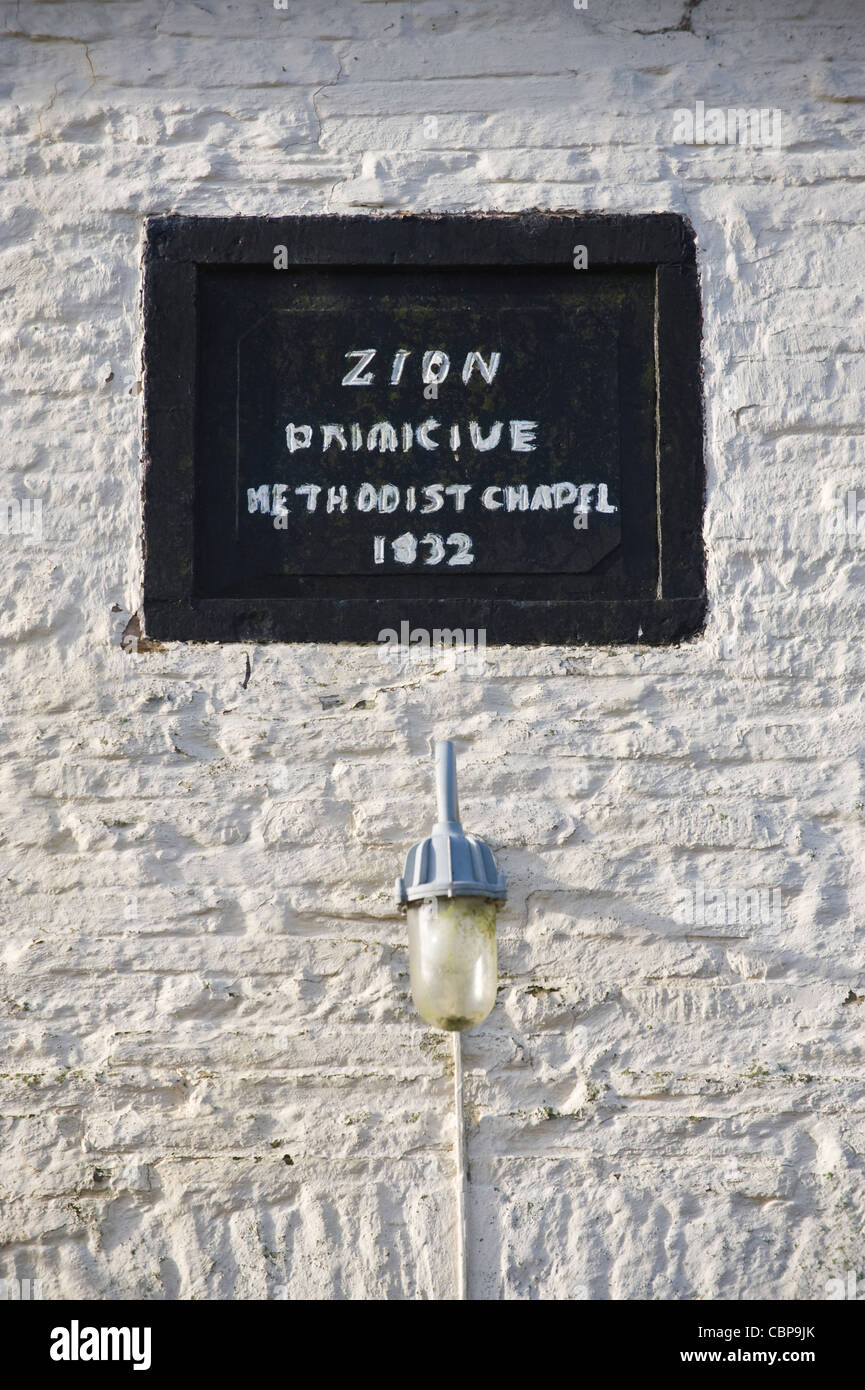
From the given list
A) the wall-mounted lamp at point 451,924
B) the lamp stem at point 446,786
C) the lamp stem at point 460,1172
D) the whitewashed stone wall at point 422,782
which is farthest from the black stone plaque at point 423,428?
the lamp stem at point 460,1172

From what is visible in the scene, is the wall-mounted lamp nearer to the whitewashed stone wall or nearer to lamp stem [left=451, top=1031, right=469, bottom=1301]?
lamp stem [left=451, top=1031, right=469, bottom=1301]

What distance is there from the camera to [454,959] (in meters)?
2.62

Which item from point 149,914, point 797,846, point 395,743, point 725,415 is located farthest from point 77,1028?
point 725,415

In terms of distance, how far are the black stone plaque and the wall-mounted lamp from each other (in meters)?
0.73

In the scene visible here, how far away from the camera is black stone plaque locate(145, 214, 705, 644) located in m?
3.24

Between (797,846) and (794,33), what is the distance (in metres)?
2.11

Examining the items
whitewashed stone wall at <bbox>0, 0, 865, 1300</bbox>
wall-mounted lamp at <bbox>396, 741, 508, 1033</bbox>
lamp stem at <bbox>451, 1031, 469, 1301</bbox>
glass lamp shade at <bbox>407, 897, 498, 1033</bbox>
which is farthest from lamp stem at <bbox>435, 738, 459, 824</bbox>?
lamp stem at <bbox>451, 1031, 469, 1301</bbox>

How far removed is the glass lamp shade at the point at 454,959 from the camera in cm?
263

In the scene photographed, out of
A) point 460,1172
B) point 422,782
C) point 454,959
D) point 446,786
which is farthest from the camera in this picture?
point 422,782

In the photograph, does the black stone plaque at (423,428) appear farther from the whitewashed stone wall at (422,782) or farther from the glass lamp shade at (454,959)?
the glass lamp shade at (454,959)

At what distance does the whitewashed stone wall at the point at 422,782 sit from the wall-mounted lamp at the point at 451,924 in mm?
393

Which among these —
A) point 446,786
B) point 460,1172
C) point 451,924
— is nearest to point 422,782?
point 446,786

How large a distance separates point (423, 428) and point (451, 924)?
131 centimetres

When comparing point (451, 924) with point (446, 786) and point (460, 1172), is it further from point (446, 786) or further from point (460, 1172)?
point (460, 1172)
